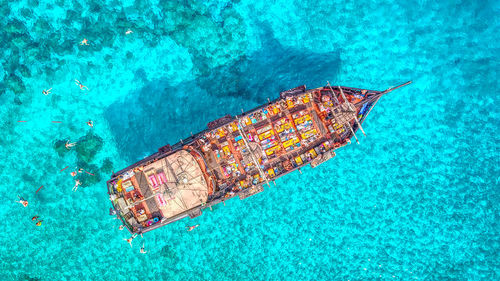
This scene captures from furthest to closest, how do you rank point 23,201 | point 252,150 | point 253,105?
point 23,201
point 253,105
point 252,150

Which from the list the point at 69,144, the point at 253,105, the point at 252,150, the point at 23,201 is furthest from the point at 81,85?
the point at 252,150

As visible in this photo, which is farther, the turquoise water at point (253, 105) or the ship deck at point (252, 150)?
the turquoise water at point (253, 105)

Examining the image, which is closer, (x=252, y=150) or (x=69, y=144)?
(x=252, y=150)

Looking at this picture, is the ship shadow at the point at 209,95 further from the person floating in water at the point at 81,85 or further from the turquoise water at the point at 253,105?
the person floating in water at the point at 81,85

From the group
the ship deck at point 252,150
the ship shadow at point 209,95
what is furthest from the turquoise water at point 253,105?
the ship deck at point 252,150

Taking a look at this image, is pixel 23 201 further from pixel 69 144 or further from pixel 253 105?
pixel 253 105

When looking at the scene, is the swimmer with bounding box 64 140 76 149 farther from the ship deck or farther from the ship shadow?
the ship deck

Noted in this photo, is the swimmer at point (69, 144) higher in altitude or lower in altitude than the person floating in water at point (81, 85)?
lower

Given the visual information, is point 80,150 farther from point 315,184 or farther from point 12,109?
point 315,184
